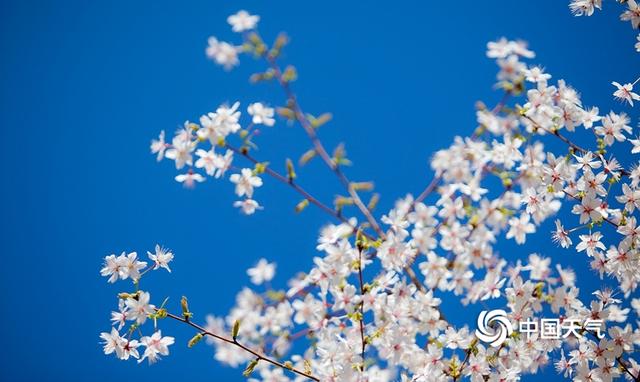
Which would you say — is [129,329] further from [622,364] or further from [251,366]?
[622,364]

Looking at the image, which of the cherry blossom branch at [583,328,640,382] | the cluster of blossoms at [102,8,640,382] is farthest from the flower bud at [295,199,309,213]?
the cherry blossom branch at [583,328,640,382]

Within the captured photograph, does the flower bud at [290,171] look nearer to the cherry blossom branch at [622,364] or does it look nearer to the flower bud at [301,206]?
the flower bud at [301,206]

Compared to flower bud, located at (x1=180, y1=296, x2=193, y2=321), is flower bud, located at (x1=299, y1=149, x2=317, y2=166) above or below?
above

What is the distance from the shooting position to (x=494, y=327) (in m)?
3.45

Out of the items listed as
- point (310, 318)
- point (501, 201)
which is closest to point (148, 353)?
point (310, 318)

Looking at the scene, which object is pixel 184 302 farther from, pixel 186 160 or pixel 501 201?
pixel 501 201

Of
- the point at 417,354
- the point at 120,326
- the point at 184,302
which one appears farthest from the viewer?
the point at 417,354

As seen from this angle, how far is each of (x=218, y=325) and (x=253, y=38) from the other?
3.05 m

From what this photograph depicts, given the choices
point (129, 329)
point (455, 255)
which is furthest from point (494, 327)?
point (129, 329)

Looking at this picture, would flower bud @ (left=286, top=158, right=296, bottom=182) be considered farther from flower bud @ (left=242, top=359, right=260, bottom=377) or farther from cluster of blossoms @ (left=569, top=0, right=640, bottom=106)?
cluster of blossoms @ (left=569, top=0, right=640, bottom=106)

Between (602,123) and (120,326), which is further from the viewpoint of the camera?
(602,123)

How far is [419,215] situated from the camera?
320 cm

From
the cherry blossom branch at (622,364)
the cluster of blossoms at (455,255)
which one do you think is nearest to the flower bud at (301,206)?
the cluster of blossoms at (455,255)

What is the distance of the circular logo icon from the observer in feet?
11.2
